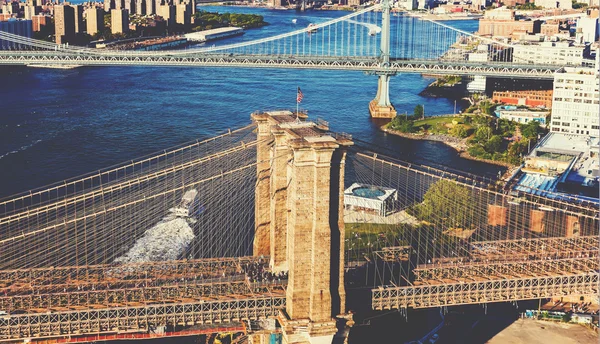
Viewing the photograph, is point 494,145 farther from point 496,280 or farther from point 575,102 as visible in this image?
point 496,280

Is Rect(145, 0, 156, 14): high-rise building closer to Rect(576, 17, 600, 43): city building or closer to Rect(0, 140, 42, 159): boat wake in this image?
Rect(576, 17, 600, 43): city building

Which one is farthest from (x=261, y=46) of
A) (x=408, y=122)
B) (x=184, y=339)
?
(x=184, y=339)

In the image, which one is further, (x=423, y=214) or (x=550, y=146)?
(x=550, y=146)

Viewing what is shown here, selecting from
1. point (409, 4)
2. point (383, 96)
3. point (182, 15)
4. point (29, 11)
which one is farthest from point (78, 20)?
point (409, 4)

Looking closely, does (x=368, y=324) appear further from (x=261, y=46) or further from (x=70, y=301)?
(x=261, y=46)

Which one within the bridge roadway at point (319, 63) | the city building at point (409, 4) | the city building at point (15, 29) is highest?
the city building at point (409, 4)

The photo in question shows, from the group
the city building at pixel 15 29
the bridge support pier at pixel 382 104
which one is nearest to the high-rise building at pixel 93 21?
the city building at pixel 15 29

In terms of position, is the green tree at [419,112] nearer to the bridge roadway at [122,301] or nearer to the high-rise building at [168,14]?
the bridge roadway at [122,301]
